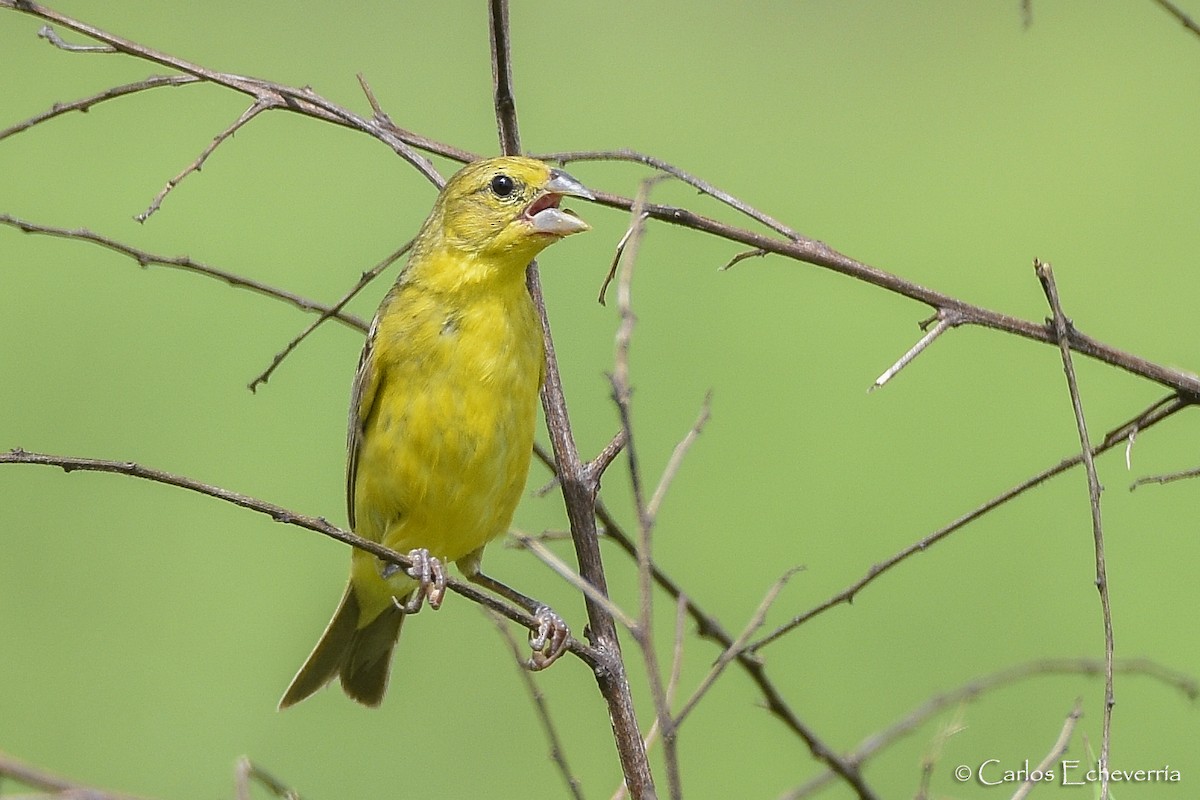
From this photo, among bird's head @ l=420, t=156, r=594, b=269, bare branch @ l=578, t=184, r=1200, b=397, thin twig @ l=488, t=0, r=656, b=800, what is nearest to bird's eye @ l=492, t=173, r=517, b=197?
bird's head @ l=420, t=156, r=594, b=269

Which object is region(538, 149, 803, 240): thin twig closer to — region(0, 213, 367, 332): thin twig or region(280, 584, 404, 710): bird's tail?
region(0, 213, 367, 332): thin twig

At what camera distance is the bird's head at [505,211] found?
2598 millimetres

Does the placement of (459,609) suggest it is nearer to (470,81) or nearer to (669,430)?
(669,430)

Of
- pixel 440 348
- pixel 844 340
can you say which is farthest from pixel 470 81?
pixel 440 348

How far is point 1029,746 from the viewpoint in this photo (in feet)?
14.5

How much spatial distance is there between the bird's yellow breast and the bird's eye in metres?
0.17

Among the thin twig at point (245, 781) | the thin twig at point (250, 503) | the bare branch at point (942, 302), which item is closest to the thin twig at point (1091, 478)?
the bare branch at point (942, 302)

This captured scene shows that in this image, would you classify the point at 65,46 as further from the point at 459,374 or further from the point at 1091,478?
the point at 1091,478

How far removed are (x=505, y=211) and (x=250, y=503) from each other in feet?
3.70

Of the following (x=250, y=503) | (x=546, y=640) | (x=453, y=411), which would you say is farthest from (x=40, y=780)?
(x=453, y=411)

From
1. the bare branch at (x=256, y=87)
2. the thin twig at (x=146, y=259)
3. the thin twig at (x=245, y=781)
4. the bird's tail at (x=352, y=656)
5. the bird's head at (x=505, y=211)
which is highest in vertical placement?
the bird's head at (x=505, y=211)

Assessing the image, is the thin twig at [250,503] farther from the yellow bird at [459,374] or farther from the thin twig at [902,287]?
the yellow bird at [459,374]

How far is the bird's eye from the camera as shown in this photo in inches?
104

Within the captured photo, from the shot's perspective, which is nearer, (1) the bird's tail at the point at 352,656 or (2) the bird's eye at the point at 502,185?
(2) the bird's eye at the point at 502,185
